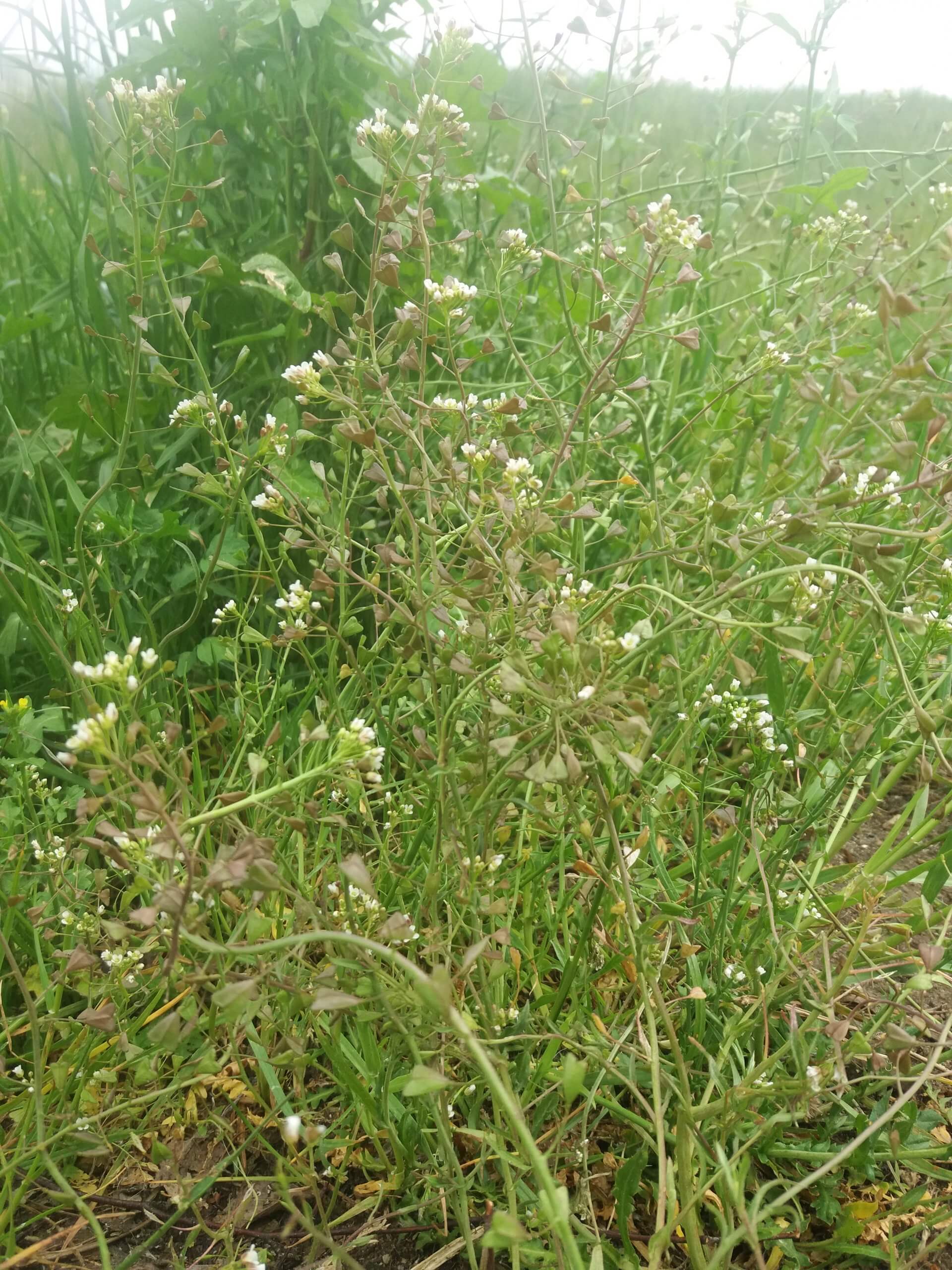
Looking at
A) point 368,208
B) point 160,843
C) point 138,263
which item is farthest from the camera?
point 368,208

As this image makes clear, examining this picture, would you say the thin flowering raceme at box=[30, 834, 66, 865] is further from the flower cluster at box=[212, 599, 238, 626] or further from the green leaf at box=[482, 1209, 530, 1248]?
the green leaf at box=[482, 1209, 530, 1248]

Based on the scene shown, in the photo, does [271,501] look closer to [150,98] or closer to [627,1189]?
[150,98]

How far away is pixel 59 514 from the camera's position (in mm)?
2086

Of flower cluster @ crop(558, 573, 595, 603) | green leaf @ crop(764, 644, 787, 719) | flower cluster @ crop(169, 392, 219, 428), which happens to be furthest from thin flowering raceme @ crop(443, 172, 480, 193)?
green leaf @ crop(764, 644, 787, 719)

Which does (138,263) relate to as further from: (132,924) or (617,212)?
(617,212)

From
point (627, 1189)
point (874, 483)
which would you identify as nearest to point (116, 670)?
point (627, 1189)

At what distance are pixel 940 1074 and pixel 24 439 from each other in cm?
209

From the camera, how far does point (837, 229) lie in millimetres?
2207

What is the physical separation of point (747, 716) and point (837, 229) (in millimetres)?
1362

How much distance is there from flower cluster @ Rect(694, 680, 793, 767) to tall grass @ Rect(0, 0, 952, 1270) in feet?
0.06

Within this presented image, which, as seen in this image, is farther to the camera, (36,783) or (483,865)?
(36,783)

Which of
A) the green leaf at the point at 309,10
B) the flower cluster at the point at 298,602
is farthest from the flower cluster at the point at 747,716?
the green leaf at the point at 309,10

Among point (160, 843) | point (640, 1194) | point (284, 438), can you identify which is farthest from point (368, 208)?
point (640, 1194)

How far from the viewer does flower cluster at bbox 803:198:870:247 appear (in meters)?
2.18
